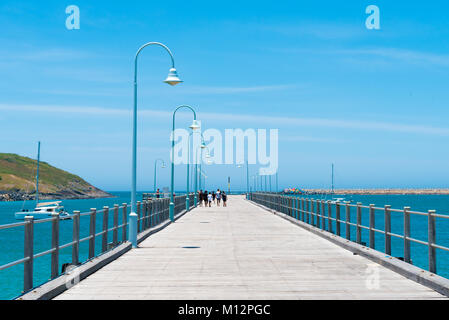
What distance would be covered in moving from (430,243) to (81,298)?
21.2 ft

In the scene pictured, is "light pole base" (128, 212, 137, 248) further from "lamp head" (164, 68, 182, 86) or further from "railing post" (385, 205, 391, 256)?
"railing post" (385, 205, 391, 256)

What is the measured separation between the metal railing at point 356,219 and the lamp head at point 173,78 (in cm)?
668

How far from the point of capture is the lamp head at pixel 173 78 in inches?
785

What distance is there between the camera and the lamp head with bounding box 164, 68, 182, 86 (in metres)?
19.9

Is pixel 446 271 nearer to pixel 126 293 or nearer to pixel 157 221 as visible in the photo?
pixel 157 221

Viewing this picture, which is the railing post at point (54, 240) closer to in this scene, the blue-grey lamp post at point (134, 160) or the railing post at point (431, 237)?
the railing post at point (431, 237)

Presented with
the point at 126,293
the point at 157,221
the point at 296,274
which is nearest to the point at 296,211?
the point at 157,221

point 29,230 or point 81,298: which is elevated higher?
point 29,230

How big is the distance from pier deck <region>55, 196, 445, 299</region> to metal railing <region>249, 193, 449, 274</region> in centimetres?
69

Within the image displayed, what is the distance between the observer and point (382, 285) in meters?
Result: 10.8

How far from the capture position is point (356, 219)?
79.0 feet

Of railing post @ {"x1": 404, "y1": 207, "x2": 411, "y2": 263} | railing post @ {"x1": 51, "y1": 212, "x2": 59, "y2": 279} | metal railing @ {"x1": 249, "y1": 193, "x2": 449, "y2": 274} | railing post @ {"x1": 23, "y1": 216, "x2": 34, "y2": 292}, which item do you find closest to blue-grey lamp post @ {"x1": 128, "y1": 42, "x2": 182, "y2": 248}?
metal railing @ {"x1": 249, "y1": 193, "x2": 449, "y2": 274}
